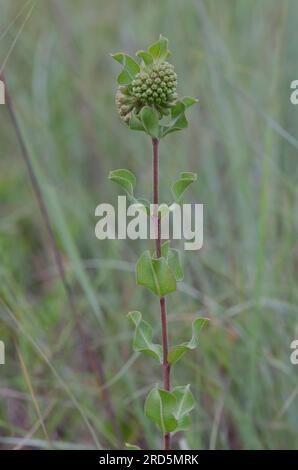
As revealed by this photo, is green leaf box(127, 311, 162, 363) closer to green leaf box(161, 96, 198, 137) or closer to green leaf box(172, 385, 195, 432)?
green leaf box(172, 385, 195, 432)

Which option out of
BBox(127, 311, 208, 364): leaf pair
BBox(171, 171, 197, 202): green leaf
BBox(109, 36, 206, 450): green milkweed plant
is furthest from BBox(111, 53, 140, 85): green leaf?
BBox(127, 311, 208, 364): leaf pair

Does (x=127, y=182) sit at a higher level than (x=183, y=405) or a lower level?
higher

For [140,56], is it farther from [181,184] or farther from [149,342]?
[149,342]

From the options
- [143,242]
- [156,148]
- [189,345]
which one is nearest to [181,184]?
[156,148]

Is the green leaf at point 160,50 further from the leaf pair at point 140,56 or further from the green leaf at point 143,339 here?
the green leaf at point 143,339

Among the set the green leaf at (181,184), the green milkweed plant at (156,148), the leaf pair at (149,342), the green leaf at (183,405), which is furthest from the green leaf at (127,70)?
the green leaf at (183,405)

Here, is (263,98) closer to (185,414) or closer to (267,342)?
(267,342)
